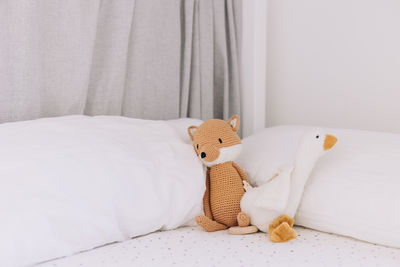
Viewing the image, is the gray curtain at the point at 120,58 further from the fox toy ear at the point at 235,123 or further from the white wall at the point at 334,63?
the fox toy ear at the point at 235,123

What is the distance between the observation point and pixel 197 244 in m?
1.09

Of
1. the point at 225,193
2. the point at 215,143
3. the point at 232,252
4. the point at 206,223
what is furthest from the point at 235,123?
the point at 232,252

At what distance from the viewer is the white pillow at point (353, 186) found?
Answer: 1079 mm

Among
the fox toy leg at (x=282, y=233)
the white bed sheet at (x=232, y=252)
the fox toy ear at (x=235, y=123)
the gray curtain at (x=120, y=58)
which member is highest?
the gray curtain at (x=120, y=58)

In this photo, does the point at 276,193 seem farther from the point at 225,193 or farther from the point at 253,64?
the point at 253,64

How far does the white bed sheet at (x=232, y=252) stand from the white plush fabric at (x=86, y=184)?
5cm

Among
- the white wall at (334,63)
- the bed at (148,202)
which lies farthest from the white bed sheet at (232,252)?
the white wall at (334,63)

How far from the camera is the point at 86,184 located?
3.48 ft

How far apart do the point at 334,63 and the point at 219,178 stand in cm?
89

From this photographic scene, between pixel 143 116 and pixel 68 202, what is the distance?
726 millimetres

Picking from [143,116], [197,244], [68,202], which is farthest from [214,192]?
[143,116]

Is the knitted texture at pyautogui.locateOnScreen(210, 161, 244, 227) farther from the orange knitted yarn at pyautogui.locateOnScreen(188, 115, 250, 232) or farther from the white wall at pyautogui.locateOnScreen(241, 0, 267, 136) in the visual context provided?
the white wall at pyautogui.locateOnScreen(241, 0, 267, 136)

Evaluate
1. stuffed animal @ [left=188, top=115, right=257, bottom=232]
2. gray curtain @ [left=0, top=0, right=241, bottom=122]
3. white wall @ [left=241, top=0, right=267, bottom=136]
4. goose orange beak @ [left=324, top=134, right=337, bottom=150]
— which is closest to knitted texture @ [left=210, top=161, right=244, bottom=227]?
stuffed animal @ [left=188, top=115, right=257, bottom=232]

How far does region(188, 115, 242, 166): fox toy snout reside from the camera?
1.28 meters
